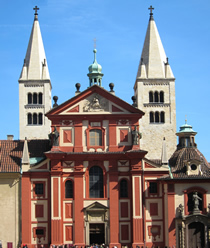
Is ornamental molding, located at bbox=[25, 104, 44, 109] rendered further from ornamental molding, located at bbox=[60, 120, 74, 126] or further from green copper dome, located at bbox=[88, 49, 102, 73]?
ornamental molding, located at bbox=[60, 120, 74, 126]

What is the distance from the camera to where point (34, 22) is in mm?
92062

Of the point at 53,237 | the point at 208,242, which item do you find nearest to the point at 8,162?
the point at 53,237

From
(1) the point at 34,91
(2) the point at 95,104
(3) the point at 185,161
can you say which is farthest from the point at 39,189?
(1) the point at 34,91

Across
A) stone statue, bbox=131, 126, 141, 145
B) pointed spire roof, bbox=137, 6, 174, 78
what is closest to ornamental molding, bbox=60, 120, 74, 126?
stone statue, bbox=131, 126, 141, 145

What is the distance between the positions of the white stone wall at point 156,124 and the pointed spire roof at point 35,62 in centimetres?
1296

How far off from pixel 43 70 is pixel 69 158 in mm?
35697

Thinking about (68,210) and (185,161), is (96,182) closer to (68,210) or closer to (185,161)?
(68,210)

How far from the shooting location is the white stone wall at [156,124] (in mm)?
88812

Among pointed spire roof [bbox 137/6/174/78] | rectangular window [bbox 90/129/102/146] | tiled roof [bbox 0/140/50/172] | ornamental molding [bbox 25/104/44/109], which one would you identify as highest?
pointed spire roof [bbox 137/6/174/78]

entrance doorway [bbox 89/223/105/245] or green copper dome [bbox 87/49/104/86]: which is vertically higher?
green copper dome [bbox 87/49/104/86]

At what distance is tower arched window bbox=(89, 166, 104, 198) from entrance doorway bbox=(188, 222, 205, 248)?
7.99 meters

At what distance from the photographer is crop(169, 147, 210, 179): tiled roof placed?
2228 inches

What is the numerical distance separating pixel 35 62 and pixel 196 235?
4293cm

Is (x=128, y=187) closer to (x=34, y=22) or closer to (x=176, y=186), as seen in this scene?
(x=176, y=186)
